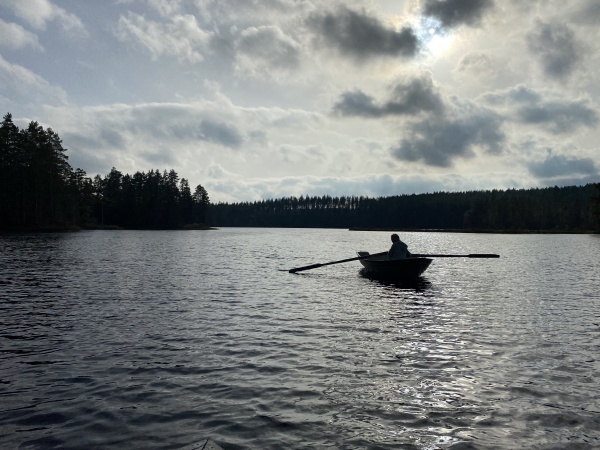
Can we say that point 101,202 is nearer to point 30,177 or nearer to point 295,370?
point 30,177

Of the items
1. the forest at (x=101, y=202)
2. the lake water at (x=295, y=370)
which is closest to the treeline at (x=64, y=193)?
the forest at (x=101, y=202)

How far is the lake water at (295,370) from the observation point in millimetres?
7781

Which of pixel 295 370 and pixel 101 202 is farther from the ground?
pixel 101 202

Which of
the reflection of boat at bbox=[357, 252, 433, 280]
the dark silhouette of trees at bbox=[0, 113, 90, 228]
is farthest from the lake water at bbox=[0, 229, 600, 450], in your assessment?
the dark silhouette of trees at bbox=[0, 113, 90, 228]

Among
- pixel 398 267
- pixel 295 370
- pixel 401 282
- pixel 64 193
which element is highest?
pixel 64 193

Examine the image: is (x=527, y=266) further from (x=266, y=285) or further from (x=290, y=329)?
(x=290, y=329)

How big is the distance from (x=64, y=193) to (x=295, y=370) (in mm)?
112834

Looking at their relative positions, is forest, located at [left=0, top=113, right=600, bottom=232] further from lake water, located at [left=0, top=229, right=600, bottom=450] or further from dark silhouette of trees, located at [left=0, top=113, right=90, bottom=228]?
lake water, located at [left=0, top=229, right=600, bottom=450]

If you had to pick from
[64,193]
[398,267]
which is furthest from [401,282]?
[64,193]

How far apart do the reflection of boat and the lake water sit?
564 centimetres

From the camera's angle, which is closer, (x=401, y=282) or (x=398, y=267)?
(x=398, y=267)

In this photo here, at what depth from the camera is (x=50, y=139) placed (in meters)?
102

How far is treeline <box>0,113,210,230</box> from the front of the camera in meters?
92.6

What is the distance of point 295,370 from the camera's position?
447 inches
